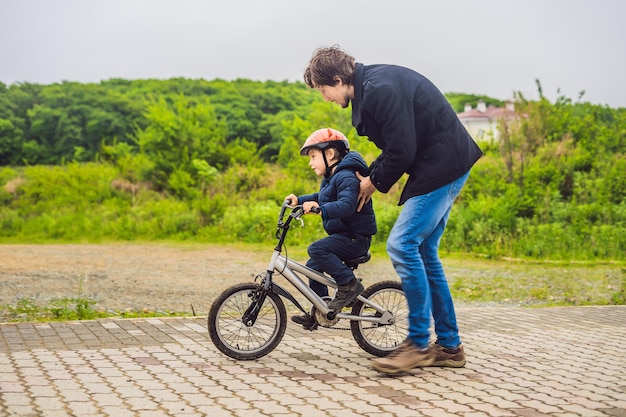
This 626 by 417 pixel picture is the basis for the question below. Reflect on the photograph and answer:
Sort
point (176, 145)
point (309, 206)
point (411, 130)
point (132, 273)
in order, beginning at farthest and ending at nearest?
point (176, 145)
point (132, 273)
point (309, 206)
point (411, 130)

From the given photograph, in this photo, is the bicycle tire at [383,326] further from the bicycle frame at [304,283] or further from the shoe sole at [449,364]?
the shoe sole at [449,364]

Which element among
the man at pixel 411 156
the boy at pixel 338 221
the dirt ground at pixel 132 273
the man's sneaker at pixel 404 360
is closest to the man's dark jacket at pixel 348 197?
the boy at pixel 338 221

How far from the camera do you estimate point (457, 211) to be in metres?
18.4

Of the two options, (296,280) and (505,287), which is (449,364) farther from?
(505,287)

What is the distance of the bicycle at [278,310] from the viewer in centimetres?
541

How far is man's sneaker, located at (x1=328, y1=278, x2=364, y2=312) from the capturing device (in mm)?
5504

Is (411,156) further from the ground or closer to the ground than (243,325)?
further from the ground

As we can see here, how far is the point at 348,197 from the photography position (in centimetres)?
525

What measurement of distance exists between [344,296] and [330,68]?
164 centimetres

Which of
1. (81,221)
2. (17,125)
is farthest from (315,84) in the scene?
(17,125)

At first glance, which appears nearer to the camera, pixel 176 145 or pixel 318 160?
pixel 318 160

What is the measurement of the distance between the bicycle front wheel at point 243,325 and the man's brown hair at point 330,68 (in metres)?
1.54

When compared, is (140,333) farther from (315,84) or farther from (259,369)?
(315,84)

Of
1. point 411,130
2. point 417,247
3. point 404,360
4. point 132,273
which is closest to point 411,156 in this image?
point 411,130
